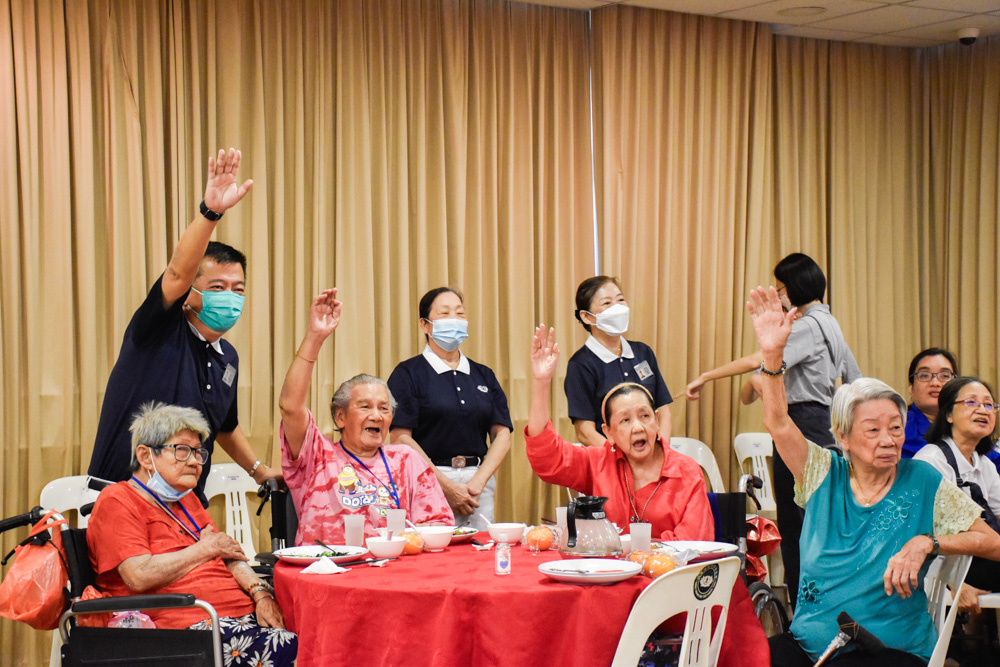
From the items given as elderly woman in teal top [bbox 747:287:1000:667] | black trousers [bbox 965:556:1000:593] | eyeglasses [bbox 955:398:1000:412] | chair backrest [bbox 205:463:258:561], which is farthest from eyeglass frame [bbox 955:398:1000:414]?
chair backrest [bbox 205:463:258:561]

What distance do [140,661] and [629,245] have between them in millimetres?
3668

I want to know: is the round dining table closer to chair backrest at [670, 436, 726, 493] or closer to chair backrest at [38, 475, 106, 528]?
chair backrest at [38, 475, 106, 528]

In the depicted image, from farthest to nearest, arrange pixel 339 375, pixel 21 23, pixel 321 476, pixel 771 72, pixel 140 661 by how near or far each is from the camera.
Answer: pixel 771 72 < pixel 339 375 < pixel 21 23 < pixel 321 476 < pixel 140 661

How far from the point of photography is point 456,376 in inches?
176

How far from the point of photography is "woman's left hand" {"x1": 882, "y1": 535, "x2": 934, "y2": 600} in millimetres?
2725

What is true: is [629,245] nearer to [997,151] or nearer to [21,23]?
[997,151]

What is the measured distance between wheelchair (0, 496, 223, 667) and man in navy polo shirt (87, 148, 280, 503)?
0.57m

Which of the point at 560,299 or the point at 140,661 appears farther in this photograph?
the point at 560,299

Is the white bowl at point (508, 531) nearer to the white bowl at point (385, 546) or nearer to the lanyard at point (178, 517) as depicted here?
the white bowl at point (385, 546)

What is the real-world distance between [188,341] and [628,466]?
1.64m

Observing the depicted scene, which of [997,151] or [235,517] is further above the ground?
[997,151]

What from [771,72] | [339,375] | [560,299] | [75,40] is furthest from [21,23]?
[771,72]

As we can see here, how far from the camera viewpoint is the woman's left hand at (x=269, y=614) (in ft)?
10.2

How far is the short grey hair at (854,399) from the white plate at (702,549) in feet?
1.62
